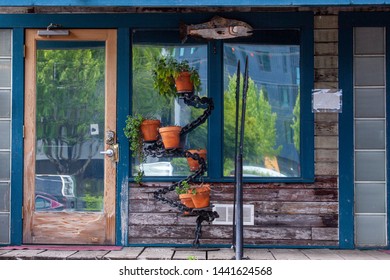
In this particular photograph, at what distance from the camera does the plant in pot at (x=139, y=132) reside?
5379 mm

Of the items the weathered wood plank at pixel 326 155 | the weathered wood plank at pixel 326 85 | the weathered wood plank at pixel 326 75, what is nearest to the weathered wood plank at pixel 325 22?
the weathered wood plank at pixel 326 75

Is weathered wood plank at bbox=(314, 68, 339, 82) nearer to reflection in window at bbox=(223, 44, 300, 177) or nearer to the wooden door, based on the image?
Result: reflection in window at bbox=(223, 44, 300, 177)

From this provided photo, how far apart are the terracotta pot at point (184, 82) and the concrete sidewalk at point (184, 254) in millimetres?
1536

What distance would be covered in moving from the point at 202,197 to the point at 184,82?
1.11 m

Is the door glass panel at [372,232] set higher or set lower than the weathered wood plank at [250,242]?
higher

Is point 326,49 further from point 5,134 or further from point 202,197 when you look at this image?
point 5,134

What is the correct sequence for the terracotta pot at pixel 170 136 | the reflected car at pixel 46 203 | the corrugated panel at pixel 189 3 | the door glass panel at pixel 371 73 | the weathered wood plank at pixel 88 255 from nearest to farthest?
the corrugated panel at pixel 189 3
the weathered wood plank at pixel 88 255
the terracotta pot at pixel 170 136
the door glass panel at pixel 371 73
the reflected car at pixel 46 203

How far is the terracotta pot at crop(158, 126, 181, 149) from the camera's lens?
5230 millimetres

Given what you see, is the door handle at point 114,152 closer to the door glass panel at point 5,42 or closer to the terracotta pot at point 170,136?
the terracotta pot at point 170,136

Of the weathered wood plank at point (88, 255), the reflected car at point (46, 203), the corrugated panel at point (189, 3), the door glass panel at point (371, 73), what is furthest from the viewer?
the reflected car at point (46, 203)

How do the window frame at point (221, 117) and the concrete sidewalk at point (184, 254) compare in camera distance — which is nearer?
the concrete sidewalk at point (184, 254)

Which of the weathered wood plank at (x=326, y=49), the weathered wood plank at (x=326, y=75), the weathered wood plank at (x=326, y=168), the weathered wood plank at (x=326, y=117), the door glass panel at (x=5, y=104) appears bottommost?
the weathered wood plank at (x=326, y=168)
